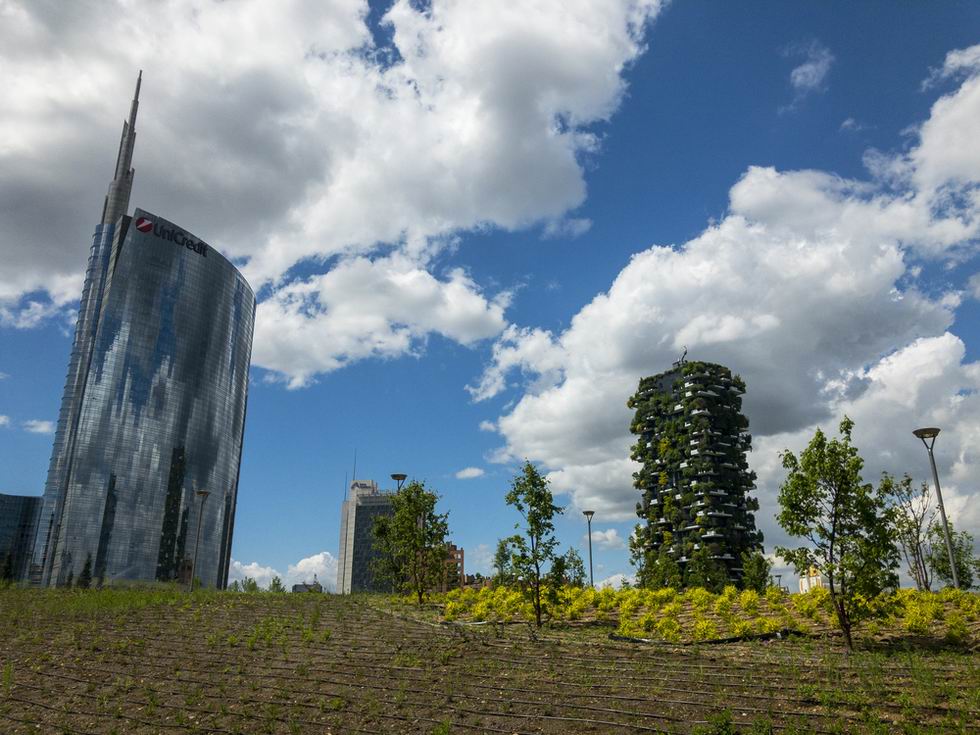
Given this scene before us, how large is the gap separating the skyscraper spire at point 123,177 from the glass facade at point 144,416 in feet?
34.8

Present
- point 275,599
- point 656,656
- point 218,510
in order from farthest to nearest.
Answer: point 218,510, point 275,599, point 656,656

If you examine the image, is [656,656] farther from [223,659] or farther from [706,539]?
[706,539]

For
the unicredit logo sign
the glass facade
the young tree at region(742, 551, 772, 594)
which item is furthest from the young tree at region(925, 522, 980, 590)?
the unicredit logo sign

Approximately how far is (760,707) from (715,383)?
84797 millimetres

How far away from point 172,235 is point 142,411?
1514 inches

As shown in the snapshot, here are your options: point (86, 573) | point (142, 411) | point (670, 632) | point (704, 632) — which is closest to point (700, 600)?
point (704, 632)

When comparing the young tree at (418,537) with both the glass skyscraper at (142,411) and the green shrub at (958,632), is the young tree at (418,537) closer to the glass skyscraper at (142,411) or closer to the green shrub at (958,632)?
the green shrub at (958,632)

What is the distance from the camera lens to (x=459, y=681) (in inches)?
604

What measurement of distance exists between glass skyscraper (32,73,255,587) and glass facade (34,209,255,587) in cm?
20

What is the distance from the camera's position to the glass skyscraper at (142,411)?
4938 inches

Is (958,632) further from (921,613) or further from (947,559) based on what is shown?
(947,559)

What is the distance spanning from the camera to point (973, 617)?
19.6 metres

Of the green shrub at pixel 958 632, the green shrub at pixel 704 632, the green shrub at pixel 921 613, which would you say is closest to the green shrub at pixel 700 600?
the green shrub at pixel 704 632

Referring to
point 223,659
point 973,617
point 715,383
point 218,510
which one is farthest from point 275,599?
point 218,510
